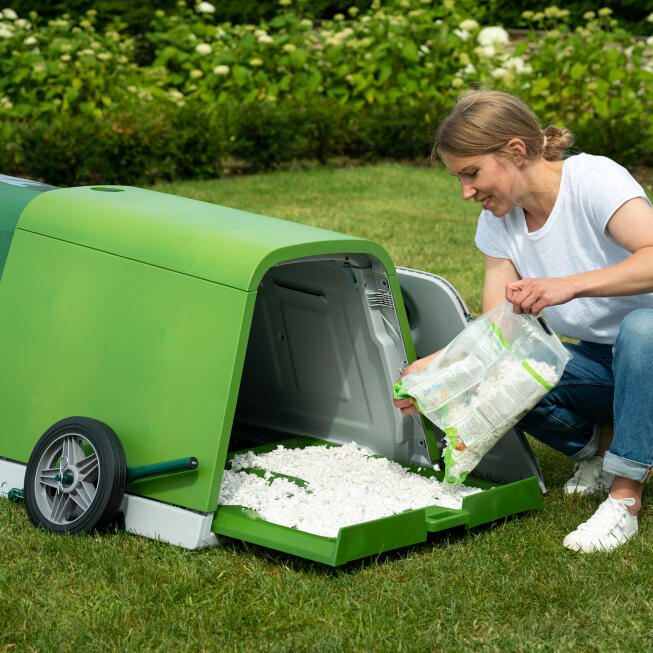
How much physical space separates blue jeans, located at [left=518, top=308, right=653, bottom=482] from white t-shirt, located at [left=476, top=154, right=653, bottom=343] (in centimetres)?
9

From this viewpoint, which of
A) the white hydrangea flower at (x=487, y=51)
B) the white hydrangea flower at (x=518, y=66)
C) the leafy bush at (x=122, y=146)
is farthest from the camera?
the white hydrangea flower at (x=487, y=51)

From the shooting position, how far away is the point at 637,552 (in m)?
2.61

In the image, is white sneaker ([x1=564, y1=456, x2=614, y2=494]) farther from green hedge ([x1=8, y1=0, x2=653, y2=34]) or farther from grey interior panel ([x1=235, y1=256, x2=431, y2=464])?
green hedge ([x1=8, y1=0, x2=653, y2=34])

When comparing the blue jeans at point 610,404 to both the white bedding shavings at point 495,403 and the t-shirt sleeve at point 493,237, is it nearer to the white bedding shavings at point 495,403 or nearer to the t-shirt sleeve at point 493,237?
the white bedding shavings at point 495,403

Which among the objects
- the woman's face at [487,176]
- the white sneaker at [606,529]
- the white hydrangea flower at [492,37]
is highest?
the woman's face at [487,176]

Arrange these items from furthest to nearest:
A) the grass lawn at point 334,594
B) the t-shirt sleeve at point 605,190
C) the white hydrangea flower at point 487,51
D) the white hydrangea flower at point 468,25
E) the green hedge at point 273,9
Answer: the green hedge at point 273,9, the white hydrangea flower at point 468,25, the white hydrangea flower at point 487,51, the t-shirt sleeve at point 605,190, the grass lawn at point 334,594

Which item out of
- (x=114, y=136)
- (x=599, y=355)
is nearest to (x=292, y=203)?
(x=114, y=136)

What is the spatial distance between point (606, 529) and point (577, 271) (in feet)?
2.17

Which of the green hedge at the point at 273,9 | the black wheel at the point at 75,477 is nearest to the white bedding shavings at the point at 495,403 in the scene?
the black wheel at the point at 75,477

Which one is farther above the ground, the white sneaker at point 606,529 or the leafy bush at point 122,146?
the white sneaker at point 606,529

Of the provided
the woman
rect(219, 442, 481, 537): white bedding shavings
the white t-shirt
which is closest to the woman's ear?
the woman

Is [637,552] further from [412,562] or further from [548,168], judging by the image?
[548,168]

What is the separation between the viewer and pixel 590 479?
9.91 ft

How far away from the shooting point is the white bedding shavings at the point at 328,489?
104 inches
